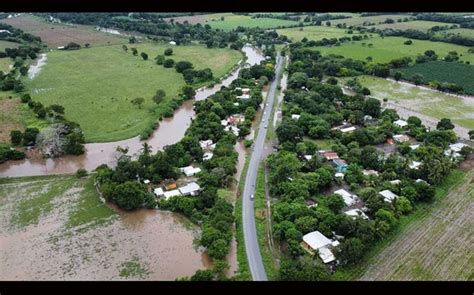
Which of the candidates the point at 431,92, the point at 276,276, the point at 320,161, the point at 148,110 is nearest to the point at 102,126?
the point at 148,110

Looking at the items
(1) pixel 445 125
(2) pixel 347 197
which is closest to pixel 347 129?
(1) pixel 445 125

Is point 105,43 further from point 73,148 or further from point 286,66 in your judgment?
point 73,148

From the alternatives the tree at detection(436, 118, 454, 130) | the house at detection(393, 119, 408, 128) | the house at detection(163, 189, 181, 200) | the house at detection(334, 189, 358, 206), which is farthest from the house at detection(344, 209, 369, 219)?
the tree at detection(436, 118, 454, 130)

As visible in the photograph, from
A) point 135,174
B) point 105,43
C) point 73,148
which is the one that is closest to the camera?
point 135,174

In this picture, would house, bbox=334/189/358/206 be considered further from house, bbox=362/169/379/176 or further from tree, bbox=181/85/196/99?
tree, bbox=181/85/196/99

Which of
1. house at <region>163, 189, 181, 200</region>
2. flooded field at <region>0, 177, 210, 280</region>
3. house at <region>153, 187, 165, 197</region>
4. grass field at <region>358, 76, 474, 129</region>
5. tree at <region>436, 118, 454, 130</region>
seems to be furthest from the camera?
grass field at <region>358, 76, 474, 129</region>

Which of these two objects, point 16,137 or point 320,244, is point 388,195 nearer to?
point 320,244

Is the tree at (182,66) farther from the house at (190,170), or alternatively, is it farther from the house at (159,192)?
the house at (159,192)
